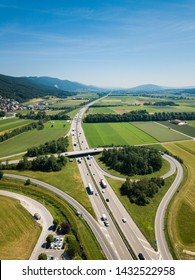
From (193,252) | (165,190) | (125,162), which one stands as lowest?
(193,252)

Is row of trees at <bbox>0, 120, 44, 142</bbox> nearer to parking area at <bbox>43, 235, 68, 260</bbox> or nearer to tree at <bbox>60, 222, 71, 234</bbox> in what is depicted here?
tree at <bbox>60, 222, 71, 234</bbox>

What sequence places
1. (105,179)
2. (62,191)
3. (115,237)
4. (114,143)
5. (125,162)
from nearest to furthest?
(115,237) → (62,191) → (105,179) → (125,162) → (114,143)

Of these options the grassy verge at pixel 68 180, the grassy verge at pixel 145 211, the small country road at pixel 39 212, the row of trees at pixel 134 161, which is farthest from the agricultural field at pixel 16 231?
the row of trees at pixel 134 161

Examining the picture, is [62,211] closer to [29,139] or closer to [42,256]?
[42,256]

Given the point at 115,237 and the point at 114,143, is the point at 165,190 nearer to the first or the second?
the point at 115,237

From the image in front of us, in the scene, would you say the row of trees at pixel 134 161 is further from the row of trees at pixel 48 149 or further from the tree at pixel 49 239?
the tree at pixel 49 239

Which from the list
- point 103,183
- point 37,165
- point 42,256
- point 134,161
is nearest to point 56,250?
point 42,256

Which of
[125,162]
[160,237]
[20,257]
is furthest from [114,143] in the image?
[20,257]
